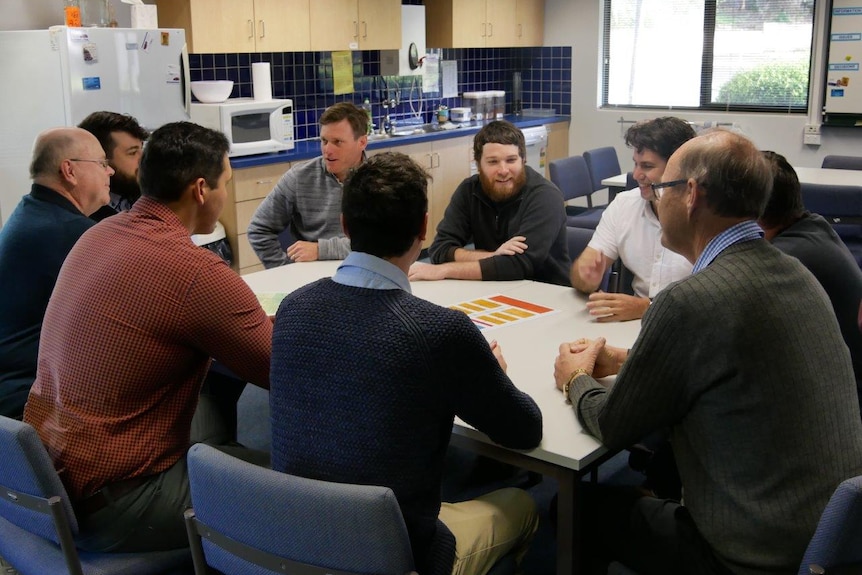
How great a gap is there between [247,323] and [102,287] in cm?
32

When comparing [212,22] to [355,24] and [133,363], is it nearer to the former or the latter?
[355,24]

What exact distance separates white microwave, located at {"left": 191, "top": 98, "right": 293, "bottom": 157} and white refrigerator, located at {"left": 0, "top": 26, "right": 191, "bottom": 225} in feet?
1.37

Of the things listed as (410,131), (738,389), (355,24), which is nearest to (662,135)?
(738,389)

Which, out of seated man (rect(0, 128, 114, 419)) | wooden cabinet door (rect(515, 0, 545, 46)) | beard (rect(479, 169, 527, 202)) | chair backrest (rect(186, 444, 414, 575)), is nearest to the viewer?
chair backrest (rect(186, 444, 414, 575))

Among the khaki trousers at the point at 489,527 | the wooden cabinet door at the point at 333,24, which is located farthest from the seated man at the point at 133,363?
the wooden cabinet door at the point at 333,24

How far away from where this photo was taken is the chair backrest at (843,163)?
18.4ft

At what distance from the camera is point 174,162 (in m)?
2.07

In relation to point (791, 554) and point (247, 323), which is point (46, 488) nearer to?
point (247, 323)

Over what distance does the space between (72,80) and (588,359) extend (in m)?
3.25

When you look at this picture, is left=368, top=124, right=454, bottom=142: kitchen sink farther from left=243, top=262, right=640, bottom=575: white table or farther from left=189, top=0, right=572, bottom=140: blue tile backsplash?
left=243, top=262, right=640, bottom=575: white table

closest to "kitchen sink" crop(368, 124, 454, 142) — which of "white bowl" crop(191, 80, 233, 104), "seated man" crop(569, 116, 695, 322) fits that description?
"white bowl" crop(191, 80, 233, 104)

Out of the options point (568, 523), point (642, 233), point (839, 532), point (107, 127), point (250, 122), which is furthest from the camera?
point (250, 122)

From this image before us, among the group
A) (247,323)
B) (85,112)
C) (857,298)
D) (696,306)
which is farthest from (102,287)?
(85,112)

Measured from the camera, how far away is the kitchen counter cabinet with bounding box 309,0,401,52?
5.88m
